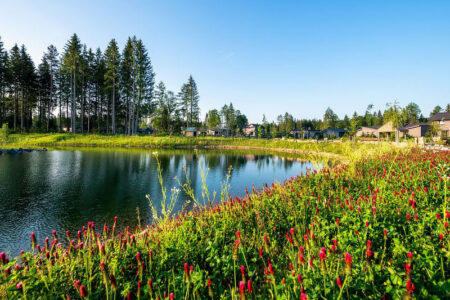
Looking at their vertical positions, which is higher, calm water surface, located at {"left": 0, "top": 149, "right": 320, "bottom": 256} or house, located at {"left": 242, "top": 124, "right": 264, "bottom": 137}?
house, located at {"left": 242, "top": 124, "right": 264, "bottom": 137}

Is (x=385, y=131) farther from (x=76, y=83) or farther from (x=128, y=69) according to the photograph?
(x=76, y=83)

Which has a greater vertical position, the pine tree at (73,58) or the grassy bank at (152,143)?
the pine tree at (73,58)

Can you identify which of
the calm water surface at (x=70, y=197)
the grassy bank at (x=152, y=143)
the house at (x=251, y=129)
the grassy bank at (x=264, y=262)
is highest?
the house at (x=251, y=129)

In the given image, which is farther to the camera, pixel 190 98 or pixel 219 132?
pixel 219 132

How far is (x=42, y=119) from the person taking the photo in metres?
49.8

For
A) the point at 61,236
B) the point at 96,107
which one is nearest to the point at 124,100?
the point at 96,107

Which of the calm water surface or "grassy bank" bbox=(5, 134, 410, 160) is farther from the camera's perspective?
"grassy bank" bbox=(5, 134, 410, 160)

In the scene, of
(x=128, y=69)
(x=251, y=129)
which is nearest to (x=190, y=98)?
(x=128, y=69)

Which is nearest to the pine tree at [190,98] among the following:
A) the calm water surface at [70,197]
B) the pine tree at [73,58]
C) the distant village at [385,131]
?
the distant village at [385,131]

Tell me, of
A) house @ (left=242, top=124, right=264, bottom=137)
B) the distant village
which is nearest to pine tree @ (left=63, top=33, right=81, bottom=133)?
the distant village

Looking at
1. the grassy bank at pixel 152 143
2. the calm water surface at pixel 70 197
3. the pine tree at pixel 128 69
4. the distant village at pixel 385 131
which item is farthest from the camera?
the pine tree at pixel 128 69

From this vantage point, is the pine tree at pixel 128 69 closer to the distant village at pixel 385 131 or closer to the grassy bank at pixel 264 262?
the distant village at pixel 385 131

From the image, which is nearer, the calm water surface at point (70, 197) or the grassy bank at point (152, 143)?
the calm water surface at point (70, 197)

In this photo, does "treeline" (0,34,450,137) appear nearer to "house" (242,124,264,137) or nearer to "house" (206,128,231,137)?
"house" (206,128,231,137)
